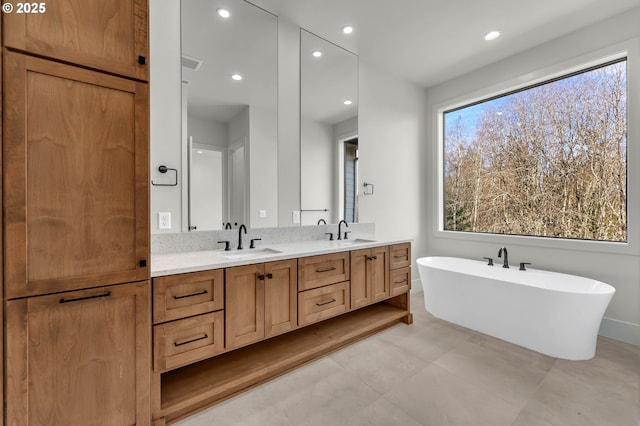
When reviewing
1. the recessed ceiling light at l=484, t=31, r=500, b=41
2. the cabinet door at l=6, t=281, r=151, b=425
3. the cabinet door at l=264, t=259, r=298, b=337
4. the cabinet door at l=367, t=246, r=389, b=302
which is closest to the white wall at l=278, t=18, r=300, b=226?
the cabinet door at l=264, t=259, r=298, b=337

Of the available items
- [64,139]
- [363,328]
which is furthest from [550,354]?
[64,139]

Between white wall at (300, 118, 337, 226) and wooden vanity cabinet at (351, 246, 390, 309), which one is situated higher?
white wall at (300, 118, 337, 226)

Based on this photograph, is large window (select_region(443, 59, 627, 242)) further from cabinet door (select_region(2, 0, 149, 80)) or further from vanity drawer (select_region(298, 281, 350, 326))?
cabinet door (select_region(2, 0, 149, 80))

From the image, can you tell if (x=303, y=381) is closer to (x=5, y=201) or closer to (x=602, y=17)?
(x=5, y=201)

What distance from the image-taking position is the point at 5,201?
113cm

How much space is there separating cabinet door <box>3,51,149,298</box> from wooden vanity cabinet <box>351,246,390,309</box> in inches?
63.6

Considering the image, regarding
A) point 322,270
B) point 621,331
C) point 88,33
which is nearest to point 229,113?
point 88,33

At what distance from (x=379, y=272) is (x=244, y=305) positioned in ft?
4.51

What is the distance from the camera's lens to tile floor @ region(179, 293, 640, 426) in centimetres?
161

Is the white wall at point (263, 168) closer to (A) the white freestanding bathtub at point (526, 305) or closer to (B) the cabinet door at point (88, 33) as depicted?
(B) the cabinet door at point (88, 33)

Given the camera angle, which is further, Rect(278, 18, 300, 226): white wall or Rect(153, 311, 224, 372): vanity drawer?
Rect(278, 18, 300, 226): white wall

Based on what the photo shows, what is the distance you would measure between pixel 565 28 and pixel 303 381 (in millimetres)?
3991

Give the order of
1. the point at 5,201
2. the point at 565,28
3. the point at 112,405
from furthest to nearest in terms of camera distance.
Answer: the point at 565,28
the point at 112,405
the point at 5,201

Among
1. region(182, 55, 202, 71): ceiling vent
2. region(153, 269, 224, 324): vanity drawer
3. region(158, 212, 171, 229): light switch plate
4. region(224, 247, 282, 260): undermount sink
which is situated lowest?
region(153, 269, 224, 324): vanity drawer
